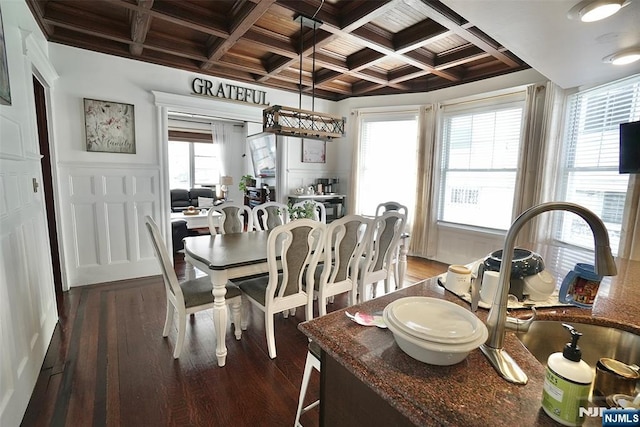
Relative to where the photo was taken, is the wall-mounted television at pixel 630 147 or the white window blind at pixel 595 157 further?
the white window blind at pixel 595 157

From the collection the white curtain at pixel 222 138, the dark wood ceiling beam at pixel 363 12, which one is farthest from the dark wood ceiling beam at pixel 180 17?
the white curtain at pixel 222 138

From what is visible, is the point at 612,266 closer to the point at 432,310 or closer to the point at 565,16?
the point at 432,310

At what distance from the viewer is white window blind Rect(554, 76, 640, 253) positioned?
2805 mm

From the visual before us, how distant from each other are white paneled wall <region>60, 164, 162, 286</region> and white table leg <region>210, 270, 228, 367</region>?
2222 millimetres

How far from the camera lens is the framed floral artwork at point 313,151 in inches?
200

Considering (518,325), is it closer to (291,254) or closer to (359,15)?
(291,254)

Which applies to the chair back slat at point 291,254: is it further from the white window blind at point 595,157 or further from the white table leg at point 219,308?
the white window blind at point 595,157

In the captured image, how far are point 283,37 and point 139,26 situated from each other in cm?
134

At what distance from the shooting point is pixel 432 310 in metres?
0.90

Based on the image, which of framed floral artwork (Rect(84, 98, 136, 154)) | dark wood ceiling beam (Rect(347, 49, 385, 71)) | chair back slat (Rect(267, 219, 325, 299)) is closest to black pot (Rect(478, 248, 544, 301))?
chair back slat (Rect(267, 219, 325, 299))

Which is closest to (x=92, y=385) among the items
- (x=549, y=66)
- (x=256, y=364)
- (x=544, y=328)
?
(x=256, y=364)

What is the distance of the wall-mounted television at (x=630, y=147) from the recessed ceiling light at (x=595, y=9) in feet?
3.90

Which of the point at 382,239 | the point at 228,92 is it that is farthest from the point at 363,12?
the point at 228,92

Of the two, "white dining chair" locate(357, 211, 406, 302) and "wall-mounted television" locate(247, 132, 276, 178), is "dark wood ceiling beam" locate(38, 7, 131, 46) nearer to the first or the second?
"white dining chair" locate(357, 211, 406, 302)
